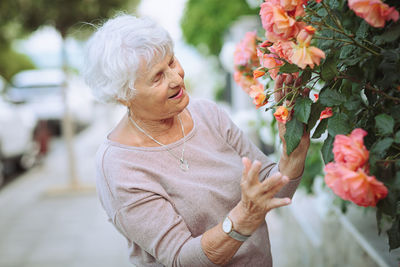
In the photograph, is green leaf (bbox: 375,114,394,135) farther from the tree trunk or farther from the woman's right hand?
the tree trunk

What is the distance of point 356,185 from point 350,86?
0.31m

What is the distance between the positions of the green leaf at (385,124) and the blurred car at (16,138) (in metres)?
5.29

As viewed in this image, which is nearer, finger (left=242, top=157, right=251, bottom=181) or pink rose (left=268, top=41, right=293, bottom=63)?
pink rose (left=268, top=41, right=293, bottom=63)

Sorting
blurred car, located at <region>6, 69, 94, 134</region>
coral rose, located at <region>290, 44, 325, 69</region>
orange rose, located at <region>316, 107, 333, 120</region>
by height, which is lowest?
blurred car, located at <region>6, 69, 94, 134</region>

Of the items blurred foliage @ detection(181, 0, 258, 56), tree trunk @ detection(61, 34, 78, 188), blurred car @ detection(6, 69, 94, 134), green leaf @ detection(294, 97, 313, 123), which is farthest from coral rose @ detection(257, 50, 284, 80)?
blurred car @ detection(6, 69, 94, 134)

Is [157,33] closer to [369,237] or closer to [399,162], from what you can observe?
[399,162]

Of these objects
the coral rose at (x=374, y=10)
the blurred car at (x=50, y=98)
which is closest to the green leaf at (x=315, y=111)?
the coral rose at (x=374, y=10)

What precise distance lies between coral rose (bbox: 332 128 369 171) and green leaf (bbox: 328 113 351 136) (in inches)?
2.0

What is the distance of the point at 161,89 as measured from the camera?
1419 millimetres

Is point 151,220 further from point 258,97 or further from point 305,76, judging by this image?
point 305,76

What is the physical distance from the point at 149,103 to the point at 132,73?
11 centimetres

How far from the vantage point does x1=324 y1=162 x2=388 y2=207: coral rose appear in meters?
0.90

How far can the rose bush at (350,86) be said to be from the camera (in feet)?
3.01

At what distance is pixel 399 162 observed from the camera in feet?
3.16
